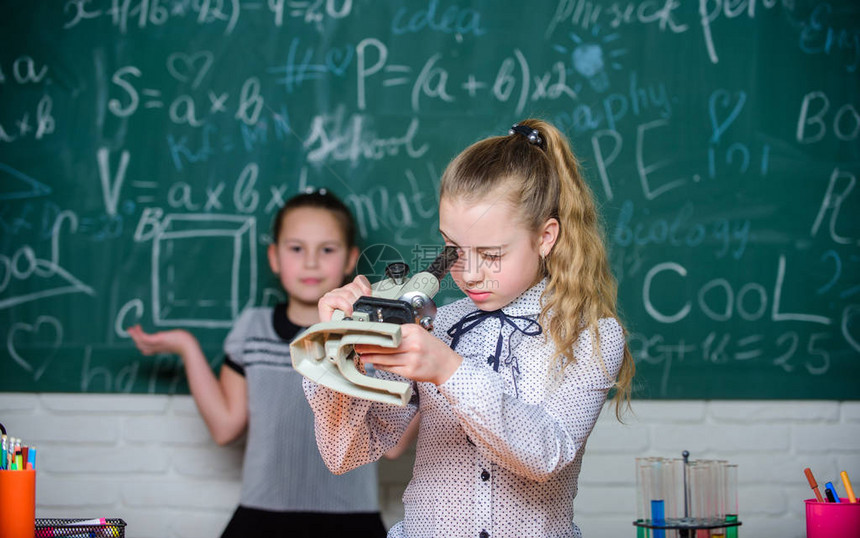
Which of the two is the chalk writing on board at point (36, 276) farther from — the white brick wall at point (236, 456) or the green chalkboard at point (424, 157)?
the white brick wall at point (236, 456)

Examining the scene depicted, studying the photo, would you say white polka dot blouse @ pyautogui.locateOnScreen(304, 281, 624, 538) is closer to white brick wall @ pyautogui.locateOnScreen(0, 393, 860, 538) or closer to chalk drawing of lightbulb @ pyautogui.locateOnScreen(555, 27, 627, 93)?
white brick wall @ pyautogui.locateOnScreen(0, 393, 860, 538)

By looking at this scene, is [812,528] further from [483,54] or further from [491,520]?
[483,54]

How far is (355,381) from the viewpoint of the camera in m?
1.02

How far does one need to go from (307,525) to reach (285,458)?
0.54 ft

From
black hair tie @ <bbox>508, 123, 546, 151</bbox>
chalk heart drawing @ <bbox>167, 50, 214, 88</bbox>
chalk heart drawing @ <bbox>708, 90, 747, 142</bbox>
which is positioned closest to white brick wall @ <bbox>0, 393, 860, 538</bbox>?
chalk heart drawing @ <bbox>708, 90, 747, 142</bbox>

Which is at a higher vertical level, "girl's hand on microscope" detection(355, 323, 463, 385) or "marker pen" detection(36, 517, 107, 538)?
"girl's hand on microscope" detection(355, 323, 463, 385)

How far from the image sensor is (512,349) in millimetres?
1272

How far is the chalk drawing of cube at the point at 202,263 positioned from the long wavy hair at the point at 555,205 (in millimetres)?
1190

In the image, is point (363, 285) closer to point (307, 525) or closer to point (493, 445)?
point (493, 445)

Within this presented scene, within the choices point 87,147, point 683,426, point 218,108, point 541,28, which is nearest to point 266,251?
point 218,108

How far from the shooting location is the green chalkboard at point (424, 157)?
2.35 metres

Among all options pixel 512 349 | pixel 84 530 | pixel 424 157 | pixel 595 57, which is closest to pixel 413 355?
→ pixel 512 349

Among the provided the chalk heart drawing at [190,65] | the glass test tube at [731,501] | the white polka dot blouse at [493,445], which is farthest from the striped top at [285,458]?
the glass test tube at [731,501]

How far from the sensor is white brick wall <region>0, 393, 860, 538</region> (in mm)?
2354
